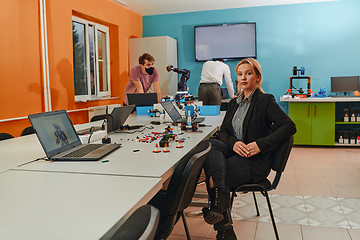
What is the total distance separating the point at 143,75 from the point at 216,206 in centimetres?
351

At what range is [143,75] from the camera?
16.2 ft

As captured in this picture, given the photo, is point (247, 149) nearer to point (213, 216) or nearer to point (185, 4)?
point (213, 216)

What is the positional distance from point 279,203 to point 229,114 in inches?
44.6

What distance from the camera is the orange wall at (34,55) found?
141 inches

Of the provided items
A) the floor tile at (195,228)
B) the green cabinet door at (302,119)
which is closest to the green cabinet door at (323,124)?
the green cabinet door at (302,119)

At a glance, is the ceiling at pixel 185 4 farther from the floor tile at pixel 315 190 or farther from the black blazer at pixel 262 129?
the black blazer at pixel 262 129

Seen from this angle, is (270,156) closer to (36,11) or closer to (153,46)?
(36,11)

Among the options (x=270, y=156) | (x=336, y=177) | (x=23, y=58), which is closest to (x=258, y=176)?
(x=270, y=156)

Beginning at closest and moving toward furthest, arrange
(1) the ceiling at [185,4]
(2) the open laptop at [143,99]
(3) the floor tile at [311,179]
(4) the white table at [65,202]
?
(4) the white table at [65,202] → (3) the floor tile at [311,179] → (2) the open laptop at [143,99] → (1) the ceiling at [185,4]

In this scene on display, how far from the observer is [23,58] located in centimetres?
379

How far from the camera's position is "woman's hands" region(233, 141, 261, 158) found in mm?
2031

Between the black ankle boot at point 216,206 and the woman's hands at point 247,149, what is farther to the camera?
the woman's hands at point 247,149

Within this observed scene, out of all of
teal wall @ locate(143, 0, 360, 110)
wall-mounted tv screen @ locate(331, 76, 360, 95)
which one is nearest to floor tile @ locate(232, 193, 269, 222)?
wall-mounted tv screen @ locate(331, 76, 360, 95)

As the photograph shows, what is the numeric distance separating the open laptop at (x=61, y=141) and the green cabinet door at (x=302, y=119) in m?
4.25
